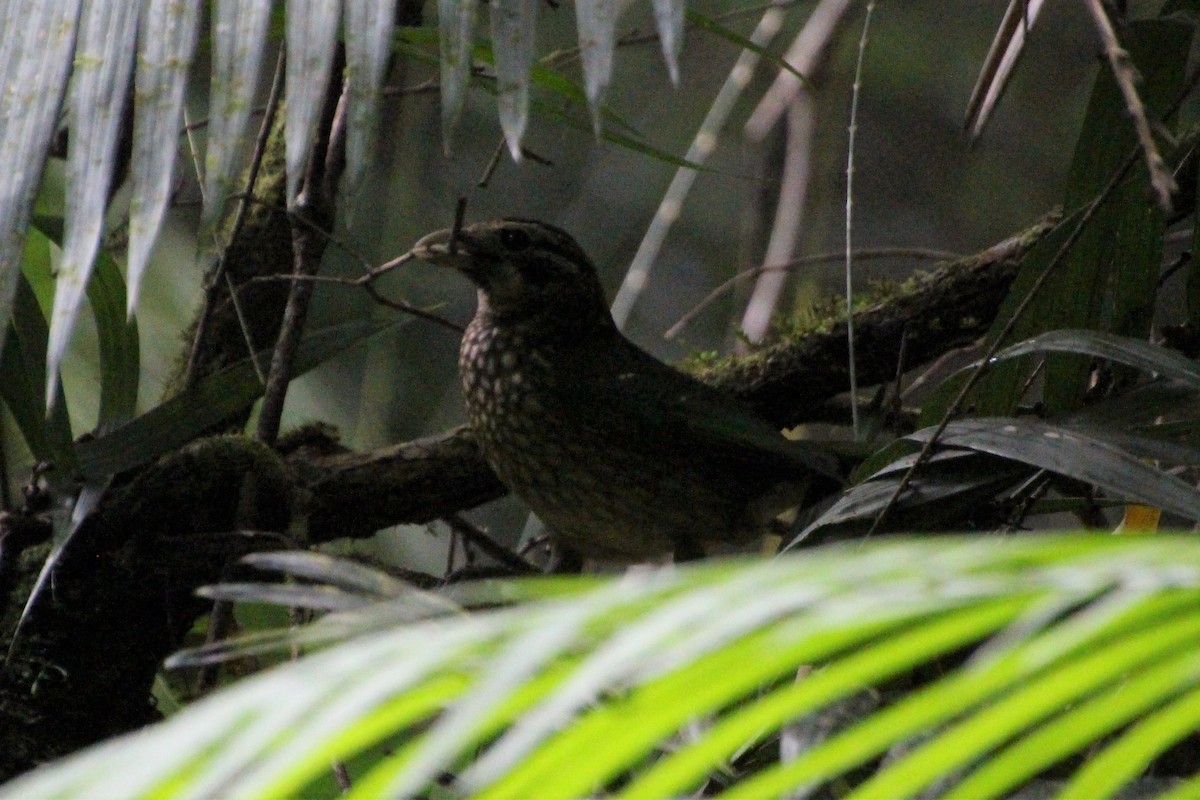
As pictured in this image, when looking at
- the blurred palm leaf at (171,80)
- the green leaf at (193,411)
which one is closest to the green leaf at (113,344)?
the green leaf at (193,411)

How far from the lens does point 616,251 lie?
4.72 m

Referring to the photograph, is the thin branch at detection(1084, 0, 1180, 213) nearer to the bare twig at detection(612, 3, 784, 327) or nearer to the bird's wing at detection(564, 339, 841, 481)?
the bird's wing at detection(564, 339, 841, 481)

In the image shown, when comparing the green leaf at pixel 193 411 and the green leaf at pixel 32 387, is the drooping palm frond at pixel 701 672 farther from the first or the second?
the green leaf at pixel 193 411

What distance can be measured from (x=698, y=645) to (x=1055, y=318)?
1730mm

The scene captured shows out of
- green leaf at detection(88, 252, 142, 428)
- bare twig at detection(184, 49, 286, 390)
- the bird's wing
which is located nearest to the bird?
the bird's wing

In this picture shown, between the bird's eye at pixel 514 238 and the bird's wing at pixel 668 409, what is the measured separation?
275mm

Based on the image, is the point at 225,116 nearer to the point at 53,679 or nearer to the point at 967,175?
the point at 53,679

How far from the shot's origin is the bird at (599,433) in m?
2.81

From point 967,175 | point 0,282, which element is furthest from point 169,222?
point 967,175

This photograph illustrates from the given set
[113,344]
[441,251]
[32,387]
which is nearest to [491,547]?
[441,251]

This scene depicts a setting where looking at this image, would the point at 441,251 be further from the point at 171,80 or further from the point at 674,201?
the point at 171,80

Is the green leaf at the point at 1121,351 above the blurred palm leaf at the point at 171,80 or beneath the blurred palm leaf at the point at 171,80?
beneath

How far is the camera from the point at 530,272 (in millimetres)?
3078

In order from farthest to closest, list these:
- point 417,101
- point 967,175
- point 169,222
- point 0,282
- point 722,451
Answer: point 967,175 < point 417,101 < point 169,222 < point 722,451 < point 0,282
